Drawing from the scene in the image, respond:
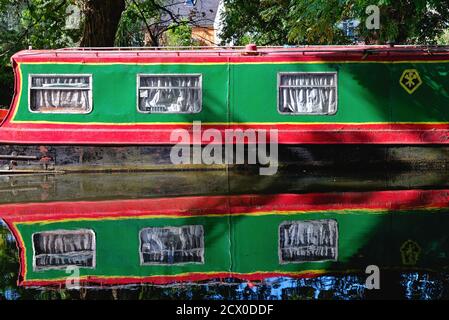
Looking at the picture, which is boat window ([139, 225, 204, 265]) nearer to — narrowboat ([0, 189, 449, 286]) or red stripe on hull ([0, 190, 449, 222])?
narrowboat ([0, 189, 449, 286])

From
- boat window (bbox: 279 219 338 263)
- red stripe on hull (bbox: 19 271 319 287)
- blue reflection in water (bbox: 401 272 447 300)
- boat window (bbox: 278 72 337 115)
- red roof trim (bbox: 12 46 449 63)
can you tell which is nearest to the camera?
blue reflection in water (bbox: 401 272 447 300)

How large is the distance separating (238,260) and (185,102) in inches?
209

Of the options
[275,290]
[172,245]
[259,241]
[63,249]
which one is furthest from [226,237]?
[275,290]

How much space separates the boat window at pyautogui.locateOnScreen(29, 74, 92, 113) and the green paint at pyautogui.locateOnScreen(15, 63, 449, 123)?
0.10m

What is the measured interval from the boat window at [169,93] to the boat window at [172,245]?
4.19m

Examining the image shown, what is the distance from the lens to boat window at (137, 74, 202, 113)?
1090 cm

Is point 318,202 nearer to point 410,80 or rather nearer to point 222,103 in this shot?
point 222,103

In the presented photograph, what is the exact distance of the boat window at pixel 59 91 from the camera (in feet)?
35.8

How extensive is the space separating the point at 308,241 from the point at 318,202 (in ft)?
5.68

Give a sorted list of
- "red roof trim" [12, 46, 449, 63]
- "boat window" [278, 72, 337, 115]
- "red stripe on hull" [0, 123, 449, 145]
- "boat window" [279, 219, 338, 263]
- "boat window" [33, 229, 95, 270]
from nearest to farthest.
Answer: "boat window" [33, 229, 95, 270], "boat window" [279, 219, 338, 263], "red stripe on hull" [0, 123, 449, 145], "red roof trim" [12, 46, 449, 63], "boat window" [278, 72, 337, 115]

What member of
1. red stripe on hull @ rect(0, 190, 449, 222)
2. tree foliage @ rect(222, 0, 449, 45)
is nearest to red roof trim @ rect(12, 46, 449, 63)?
tree foliage @ rect(222, 0, 449, 45)

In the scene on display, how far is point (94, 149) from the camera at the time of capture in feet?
35.2

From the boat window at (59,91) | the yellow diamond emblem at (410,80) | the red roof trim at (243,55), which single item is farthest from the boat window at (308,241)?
the boat window at (59,91)

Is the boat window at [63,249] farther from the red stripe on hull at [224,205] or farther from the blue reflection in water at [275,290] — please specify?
the red stripe on hull at [224,205]
